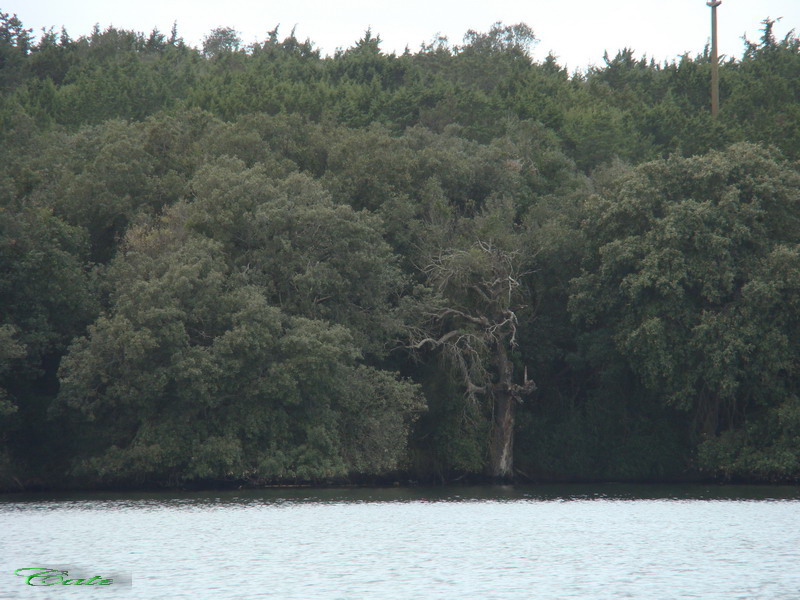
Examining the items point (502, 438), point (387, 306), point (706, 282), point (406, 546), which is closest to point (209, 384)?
point (387, 306)

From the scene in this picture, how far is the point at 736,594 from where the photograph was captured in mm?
22406

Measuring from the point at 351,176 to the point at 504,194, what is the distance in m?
9.64

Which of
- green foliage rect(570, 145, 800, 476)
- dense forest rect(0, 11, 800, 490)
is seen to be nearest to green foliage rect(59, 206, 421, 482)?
dense forest rect(0, 11, 800, 490)

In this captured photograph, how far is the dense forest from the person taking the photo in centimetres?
5038

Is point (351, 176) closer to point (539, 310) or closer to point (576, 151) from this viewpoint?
point (539, 310)

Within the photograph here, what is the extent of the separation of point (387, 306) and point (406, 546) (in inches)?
1083

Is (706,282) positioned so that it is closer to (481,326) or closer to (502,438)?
(481,326)

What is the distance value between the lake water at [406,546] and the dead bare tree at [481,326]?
11.1m

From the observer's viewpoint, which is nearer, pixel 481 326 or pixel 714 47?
pixel 481 326

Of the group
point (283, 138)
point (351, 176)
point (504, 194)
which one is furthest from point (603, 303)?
point (283, 138)
